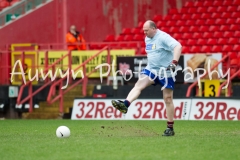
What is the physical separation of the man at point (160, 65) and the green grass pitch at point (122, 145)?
652 mm

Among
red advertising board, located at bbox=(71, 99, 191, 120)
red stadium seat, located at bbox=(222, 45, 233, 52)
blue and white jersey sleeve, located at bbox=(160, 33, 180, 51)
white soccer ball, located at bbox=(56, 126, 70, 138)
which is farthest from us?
red stadium seat, located at bbox=(222, 45, 233, 52)

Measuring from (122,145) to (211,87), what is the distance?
398 inches

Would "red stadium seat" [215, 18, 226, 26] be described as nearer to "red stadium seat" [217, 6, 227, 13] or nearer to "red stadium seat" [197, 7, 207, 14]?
"red stadium seat" [217, 6, 227, 13]

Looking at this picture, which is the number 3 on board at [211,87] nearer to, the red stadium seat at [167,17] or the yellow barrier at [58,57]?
the yellow barrier at [58,57]

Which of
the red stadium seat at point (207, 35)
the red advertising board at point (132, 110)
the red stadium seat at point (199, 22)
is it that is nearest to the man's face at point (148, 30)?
the red advertising board at point (132, 110)

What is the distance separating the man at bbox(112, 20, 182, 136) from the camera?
13.2m

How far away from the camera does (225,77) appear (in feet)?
70.7

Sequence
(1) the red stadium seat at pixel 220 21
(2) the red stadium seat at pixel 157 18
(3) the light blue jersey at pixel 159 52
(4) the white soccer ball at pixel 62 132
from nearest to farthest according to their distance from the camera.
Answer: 1. (4) the white soccer ball at pixel 62 132
2. (3) the light blue jersey at pixel 159 52
3. (1) the red stadium seat at pixel 220 21
4. (2) the red stadium seat at pixel 157 18

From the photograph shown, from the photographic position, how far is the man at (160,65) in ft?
43.4

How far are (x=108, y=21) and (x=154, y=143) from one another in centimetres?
1722

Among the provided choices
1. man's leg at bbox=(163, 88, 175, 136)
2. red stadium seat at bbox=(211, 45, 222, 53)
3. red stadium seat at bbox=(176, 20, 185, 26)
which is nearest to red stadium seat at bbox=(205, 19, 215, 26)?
red stadium seat at bbox=(176, 20, 185, 26)

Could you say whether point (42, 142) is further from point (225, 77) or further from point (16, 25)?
point (16, 25)

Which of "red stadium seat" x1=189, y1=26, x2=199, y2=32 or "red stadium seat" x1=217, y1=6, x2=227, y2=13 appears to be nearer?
"red stadium seat" x1=189, y1=26, x2=199, y2=32

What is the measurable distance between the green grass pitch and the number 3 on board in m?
6.24
